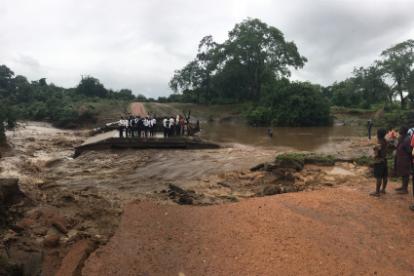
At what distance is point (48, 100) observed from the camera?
51969 mm

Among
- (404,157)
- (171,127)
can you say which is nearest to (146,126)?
(171,127)

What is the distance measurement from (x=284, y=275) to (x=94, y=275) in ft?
8.86

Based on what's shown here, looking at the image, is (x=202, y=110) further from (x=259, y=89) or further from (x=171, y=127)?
(x=171, y=127)

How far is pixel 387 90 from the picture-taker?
54469 millimetres

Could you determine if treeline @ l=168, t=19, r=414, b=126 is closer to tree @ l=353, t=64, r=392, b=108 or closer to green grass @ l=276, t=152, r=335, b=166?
tree @ l=353, t=64, r=392, b=108

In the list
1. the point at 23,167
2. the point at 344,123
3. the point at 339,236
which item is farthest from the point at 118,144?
the point at 344,123

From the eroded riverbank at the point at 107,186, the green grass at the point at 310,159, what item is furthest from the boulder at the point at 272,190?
the green grass at the point at 310,159

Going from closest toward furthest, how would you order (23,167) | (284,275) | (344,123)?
(284,275)
(23,167)
(344,123)

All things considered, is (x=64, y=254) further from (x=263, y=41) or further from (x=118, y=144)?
(x=263, y=41)

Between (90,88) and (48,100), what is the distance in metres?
17.3

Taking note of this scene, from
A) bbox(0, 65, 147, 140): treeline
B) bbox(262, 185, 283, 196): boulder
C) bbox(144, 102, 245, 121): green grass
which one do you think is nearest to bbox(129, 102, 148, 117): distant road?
bbox(144, 102, 245, 121): green grass

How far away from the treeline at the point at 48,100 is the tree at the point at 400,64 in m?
36.6

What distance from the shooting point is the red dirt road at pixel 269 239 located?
20.0ft

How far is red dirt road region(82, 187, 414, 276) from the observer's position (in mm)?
6100
